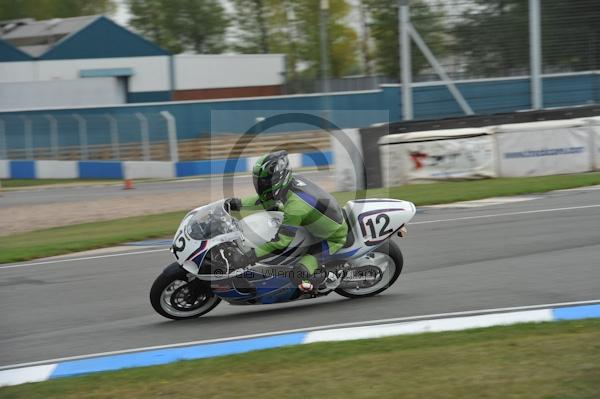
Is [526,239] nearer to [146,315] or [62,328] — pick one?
[146,315]

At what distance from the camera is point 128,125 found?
34.0 m

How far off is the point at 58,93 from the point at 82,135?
9.09 meters

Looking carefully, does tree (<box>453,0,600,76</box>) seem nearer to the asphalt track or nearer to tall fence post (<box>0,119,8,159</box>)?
the asphalt track

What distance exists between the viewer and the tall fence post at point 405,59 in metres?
23.1

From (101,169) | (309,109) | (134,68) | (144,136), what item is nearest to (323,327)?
(144,136)

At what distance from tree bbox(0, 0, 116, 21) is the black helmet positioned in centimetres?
7204

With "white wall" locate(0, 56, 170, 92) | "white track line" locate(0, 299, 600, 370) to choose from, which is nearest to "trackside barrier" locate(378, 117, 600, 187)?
"white track line" locate(0, 299, 600, 370)

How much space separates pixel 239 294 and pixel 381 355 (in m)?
2.28

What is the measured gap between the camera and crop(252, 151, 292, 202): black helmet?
26.6 ft

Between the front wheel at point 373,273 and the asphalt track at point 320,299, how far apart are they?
0.12 m

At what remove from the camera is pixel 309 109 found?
1554 inches

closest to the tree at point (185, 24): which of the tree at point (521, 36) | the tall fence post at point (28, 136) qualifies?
the tall fence post at point (28, 136)

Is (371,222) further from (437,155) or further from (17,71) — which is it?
(17,71)

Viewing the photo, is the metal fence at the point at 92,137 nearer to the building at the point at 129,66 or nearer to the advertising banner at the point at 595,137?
the building at the point at 129,66
